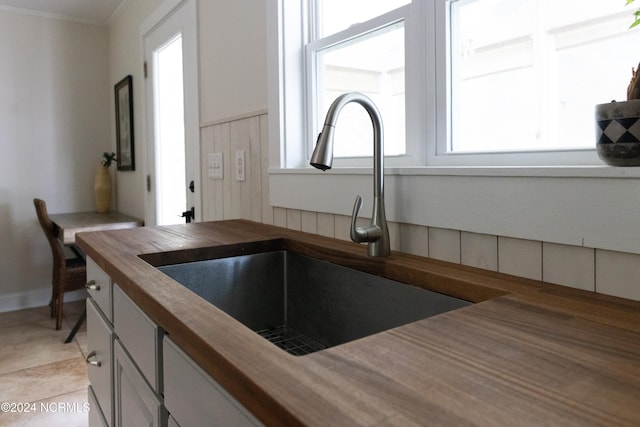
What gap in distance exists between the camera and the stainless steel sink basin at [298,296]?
103 centimetres

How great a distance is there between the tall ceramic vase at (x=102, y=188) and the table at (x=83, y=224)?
17cm

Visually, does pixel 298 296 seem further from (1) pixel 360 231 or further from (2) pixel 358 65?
(2) pixel 358 65

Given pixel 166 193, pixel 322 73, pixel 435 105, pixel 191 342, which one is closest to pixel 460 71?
pixel 435 105

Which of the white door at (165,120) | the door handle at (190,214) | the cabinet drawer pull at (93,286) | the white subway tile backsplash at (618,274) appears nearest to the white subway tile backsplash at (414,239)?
the white subway tile backsplash at (618,274)

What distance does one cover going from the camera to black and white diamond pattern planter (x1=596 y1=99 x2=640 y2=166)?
68cm

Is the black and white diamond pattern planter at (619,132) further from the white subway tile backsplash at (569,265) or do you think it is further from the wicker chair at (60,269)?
the wicker chair at (60,269)

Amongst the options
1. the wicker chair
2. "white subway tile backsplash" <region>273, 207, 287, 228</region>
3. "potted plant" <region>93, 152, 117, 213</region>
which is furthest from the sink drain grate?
"potted plant" <region>93, 152, 117, 213</region>

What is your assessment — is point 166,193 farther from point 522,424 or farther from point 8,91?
point 522,424

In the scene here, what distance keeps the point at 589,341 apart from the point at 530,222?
0.99 feet

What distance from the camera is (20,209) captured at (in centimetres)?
369

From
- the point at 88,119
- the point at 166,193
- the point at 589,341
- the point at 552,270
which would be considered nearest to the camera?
the point at 589,341

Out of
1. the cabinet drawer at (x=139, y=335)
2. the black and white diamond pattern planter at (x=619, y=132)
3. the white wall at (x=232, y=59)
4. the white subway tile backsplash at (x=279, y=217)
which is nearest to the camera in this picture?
the black and white diamond pattern planter at (x=619, y=132)

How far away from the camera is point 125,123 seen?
11.6 feet

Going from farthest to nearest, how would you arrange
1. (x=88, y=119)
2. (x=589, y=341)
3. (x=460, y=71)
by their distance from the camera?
(x=88, y=119), (x=460, y=71), (x=589, y=341)
